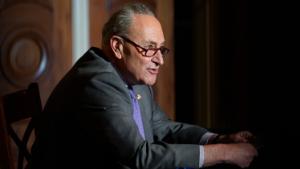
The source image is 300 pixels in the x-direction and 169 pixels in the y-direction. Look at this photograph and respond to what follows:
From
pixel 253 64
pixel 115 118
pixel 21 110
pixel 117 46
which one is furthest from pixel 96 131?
pixel 253 64

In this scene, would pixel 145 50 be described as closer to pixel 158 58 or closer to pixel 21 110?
pixel 158 58

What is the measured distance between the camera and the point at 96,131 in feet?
3.55

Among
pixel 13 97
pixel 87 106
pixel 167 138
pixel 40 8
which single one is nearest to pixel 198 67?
pixel 40 8

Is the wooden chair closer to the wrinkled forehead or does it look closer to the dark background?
the wrinkled forehead

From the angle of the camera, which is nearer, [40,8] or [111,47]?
[111,47]

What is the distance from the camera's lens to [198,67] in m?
2.99

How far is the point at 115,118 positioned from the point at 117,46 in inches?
9.6

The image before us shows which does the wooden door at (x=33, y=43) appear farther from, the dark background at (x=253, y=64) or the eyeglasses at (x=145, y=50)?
the eyeglasses at (x=145, y=50)

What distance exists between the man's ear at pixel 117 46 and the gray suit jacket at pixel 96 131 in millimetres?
39

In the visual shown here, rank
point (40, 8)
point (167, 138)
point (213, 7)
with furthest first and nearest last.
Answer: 1. point (213, 7)
2. point (40, 8)
3. point (167, 138)

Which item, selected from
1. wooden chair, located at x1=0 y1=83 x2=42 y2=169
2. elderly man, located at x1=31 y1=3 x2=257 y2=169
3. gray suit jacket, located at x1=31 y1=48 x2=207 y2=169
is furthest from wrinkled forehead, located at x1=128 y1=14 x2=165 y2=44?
wooden chair, located at x1=0 y1=83 x2=42 y2=169

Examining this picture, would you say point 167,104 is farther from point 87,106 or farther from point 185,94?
point 87,106

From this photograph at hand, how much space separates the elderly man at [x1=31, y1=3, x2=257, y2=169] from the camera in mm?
1067

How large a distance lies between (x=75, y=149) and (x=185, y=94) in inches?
100
